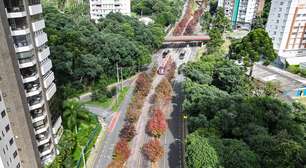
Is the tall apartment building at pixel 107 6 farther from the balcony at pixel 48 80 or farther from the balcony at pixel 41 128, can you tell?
the balcony at pixel 41 128

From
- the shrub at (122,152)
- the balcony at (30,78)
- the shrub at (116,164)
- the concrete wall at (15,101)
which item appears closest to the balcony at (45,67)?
the balcony at (30,78)

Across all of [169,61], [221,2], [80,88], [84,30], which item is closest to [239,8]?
[221,2]

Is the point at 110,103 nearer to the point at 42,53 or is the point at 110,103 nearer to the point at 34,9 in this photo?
the point at 42,53

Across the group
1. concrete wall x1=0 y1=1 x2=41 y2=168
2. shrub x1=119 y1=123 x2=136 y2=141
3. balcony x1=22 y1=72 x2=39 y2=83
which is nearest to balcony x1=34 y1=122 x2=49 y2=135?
concrete wall x1=0 y1=1 x2=41 y2=168

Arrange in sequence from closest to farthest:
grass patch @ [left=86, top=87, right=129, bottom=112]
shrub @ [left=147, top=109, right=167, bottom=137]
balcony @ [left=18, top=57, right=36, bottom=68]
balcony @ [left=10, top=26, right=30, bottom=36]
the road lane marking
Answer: balcony @ [left=10, top=26, right=30, bottom=36] → balcony @ [left=18, top=57, right=36, bottom=68] → shrub @ [left=147, top=109, right=167, bottom=137] → the road lane marking → grass patch @ [left=86, top=87, right=129, bottom=112]

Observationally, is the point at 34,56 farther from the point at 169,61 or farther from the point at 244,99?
the point at 169,61

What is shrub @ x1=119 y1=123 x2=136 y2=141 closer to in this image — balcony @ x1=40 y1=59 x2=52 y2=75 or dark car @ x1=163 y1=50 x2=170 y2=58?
balcony @ x1=40 y1=59 x2=52 y2=75

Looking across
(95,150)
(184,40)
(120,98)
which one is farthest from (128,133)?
(184,40)
